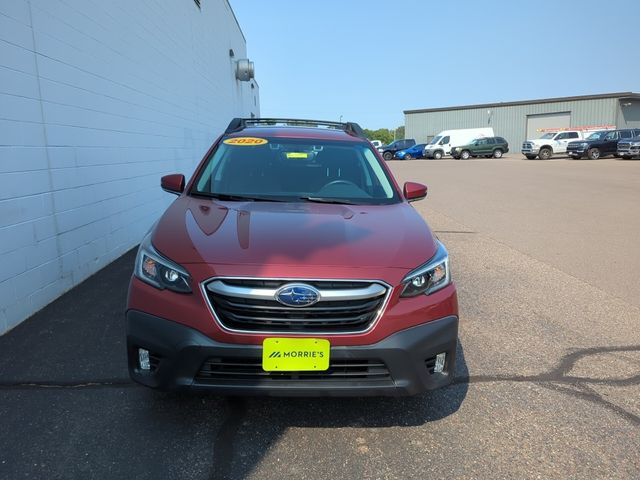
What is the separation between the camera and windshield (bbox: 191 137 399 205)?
3.91 m

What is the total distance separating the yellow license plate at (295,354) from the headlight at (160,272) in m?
0.52

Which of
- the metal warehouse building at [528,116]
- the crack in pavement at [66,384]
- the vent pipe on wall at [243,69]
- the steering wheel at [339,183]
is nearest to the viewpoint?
the crack in pavement at [66,384]

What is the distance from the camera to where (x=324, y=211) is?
3.53m

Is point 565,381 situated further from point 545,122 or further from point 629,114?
point 629,114

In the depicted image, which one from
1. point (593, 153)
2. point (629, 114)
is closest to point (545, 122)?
point (629, 114)

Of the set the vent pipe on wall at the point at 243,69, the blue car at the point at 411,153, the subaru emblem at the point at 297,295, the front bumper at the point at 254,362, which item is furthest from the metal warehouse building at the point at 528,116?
the subaru emblem at the point at 297,295

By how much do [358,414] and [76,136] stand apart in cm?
436

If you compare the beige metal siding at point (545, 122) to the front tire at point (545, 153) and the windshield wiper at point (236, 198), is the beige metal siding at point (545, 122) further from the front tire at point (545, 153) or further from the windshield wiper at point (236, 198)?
the windshield wiper at point (236, 198)

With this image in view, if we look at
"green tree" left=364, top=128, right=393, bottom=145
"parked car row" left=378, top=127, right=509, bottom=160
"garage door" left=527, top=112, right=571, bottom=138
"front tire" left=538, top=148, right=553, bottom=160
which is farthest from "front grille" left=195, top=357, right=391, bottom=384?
"green tree" left=364, top=128, right=393, bottom=145

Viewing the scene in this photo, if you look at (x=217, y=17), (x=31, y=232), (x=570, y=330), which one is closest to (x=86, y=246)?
(x=31, y=232)

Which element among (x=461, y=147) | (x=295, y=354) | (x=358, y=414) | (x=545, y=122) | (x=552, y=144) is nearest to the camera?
(x=295, y=354)

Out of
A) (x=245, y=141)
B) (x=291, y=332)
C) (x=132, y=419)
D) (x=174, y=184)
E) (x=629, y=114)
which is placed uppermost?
(x=629, y=114)

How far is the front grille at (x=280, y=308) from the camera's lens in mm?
2607

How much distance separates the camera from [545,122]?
53.0m
